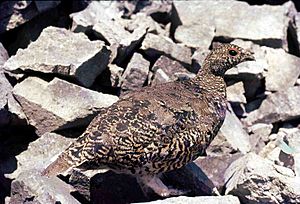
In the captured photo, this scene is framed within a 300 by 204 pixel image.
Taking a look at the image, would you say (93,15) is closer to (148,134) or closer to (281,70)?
(281,70)

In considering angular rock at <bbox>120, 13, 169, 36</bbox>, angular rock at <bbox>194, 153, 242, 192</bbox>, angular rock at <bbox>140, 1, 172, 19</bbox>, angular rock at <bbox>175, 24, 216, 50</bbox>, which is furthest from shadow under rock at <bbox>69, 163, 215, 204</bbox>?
angular rock at <bbox>140, 1, 172, 19</bbox>

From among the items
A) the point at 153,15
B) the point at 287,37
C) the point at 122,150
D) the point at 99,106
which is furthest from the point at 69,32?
the point at 287,37

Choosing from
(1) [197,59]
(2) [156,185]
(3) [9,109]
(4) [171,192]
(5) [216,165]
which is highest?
(3) [9,109]

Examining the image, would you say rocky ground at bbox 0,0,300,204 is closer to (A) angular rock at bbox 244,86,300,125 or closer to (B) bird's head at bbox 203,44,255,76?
(A) angular rock at bbox 244,86,300,125

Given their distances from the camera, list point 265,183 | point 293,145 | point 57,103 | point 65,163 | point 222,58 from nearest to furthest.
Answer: point 65,163 < point 265,183 < point 57,103 < point 222,58 < point 293,145

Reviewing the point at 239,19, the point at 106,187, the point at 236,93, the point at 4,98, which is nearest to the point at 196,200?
the point at 106,187

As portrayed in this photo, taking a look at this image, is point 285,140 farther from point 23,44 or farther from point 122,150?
point 23,44
